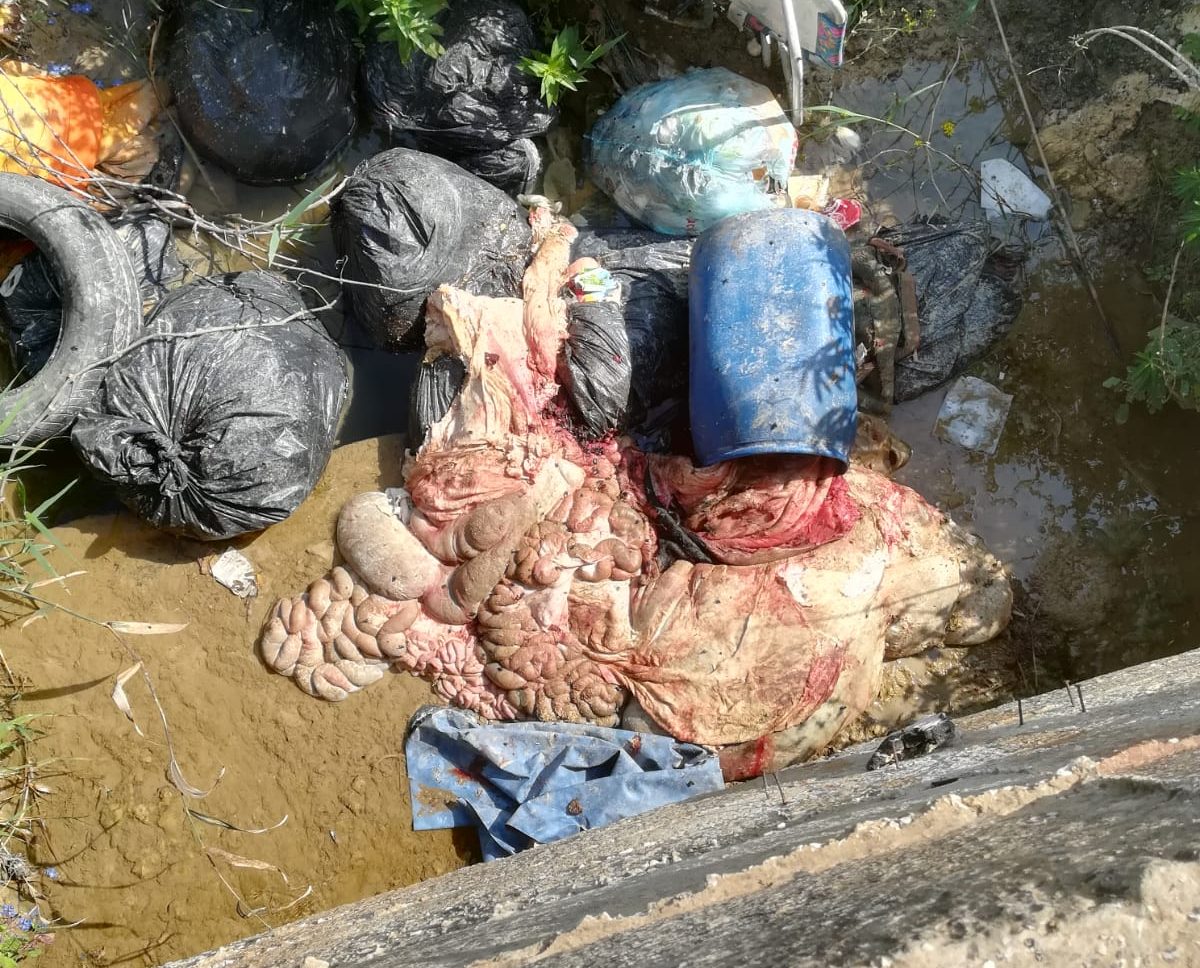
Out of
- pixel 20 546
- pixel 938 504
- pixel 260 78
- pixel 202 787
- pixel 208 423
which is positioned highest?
pixel 260 78

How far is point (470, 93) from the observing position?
10.3 ft

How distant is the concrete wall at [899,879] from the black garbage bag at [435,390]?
1.58m

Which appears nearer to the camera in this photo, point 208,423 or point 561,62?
point 208,423

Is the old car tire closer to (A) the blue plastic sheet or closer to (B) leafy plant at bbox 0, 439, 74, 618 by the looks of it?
(B) leafy plant at bbox 0, 439, 74, 618

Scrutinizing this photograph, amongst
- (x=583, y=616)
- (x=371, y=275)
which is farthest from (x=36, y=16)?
(x=583, y=616)

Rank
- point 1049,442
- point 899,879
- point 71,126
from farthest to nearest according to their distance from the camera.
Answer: point 1049,442
point 71,126
point 899,879

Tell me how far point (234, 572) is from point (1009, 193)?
11.4ft

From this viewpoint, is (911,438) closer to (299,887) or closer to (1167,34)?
(1167,34)

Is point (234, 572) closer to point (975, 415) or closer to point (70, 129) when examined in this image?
point (70, 129)

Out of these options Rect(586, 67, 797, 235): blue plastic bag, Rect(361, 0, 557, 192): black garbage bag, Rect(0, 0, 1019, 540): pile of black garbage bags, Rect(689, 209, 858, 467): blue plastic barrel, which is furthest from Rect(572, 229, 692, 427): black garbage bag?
Rect(361, 0, 557, 192): black garbage bag

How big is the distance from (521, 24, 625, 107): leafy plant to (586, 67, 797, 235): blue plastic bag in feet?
0.83

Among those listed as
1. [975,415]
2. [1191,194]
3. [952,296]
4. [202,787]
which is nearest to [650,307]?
[952,296]

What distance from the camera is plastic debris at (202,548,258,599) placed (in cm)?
309

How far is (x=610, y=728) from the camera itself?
301 cm
